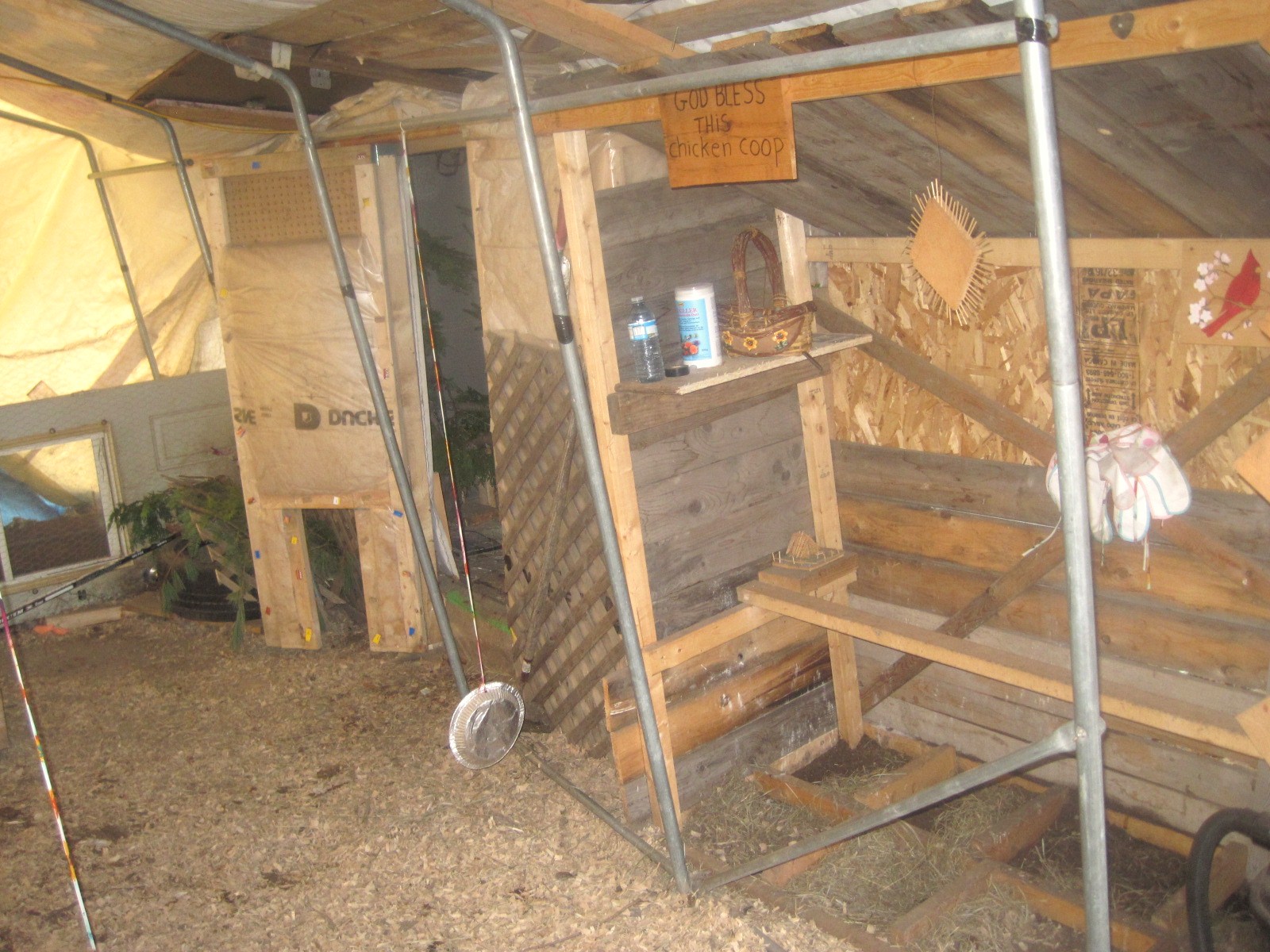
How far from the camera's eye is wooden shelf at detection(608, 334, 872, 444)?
3.14 metres

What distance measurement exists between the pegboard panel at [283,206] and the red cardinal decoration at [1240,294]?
364 cm

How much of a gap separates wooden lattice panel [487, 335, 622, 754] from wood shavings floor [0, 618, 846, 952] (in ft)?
0.94

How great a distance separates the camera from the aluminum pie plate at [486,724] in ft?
12.6

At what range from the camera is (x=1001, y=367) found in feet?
11.2

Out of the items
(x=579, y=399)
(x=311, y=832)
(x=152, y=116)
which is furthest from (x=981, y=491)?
(x=152, y=116)

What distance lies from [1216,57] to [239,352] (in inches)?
181

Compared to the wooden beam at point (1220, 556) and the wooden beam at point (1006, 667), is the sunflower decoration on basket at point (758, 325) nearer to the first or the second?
the wooden beam at point (1006, 667)

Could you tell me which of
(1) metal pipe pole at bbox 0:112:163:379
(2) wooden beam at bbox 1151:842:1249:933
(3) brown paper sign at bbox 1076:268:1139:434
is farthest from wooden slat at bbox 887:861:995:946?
(1) metal pipe pole at bbox 0:112:163:379

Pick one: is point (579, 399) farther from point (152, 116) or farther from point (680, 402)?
point (152, 116)

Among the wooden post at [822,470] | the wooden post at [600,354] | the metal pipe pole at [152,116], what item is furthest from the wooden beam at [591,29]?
the metal pipe pole at [152,116]

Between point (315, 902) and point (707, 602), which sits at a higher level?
point (707, 602)

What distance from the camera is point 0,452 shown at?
6.02 metres

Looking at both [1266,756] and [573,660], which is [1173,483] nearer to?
[1266,756]

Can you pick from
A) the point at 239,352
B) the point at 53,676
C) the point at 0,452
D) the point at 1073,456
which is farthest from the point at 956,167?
the point at 0,452
